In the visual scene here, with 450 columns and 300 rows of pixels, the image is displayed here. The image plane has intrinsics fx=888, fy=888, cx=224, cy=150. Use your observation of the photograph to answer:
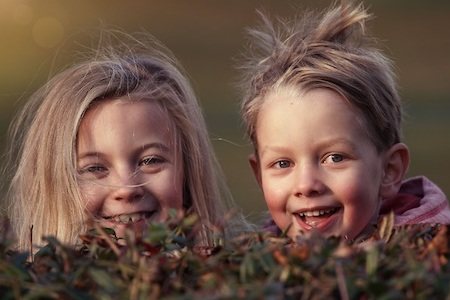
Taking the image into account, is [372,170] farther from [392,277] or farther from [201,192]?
[392,277]

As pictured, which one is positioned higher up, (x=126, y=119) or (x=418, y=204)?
(x=126, y=119)

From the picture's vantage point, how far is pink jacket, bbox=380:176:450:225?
121 inches

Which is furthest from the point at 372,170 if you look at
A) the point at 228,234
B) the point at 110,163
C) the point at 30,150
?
the point at 30,150

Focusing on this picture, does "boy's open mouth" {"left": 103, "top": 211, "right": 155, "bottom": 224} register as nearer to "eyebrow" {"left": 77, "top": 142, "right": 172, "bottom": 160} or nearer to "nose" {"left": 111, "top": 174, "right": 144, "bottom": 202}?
"nose" {"left": 111, "top": 174, "right": 144, "bottom": 202}

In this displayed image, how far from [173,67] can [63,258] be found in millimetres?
2834

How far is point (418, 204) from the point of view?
3.28 meters

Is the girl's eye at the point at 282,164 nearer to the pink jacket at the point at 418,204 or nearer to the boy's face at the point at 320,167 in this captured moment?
the boy's face at the point at 320,167

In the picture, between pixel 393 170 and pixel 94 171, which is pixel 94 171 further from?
pixel 393 170

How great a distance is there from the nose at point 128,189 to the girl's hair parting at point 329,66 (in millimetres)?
470

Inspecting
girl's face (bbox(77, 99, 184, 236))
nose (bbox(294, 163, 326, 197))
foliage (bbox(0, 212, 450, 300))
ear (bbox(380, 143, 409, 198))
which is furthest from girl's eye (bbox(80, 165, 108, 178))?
foliage (bbox(0, 212, 450, 300))

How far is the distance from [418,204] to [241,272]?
2.34m

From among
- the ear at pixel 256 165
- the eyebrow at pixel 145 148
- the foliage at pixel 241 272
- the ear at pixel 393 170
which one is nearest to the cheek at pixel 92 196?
the eyebrow at pixel 145 148

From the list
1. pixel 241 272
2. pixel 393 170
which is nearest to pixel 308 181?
pixel 393 170

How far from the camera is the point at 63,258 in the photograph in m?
1.19
